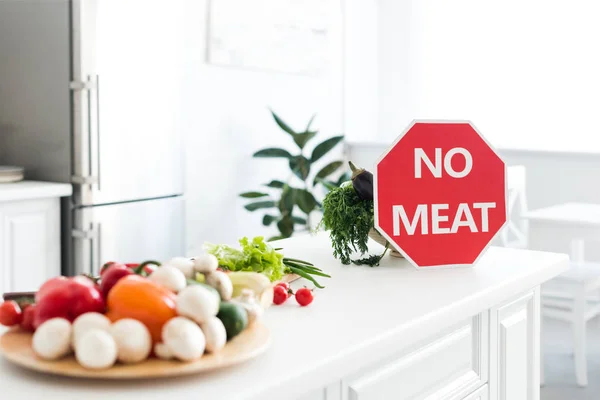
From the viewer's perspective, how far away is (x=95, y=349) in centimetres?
87

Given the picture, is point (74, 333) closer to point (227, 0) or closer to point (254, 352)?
point (254, 352)

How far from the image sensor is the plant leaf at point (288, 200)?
4297mm

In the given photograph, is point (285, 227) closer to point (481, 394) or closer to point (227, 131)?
point (227, 131)

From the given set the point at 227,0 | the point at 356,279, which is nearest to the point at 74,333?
the point at 356,279

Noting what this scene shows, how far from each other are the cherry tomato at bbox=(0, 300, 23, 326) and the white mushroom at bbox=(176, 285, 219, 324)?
0.25 m

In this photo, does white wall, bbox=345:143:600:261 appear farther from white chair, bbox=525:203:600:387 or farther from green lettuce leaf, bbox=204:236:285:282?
green lettuce leaf, bbox=204:236:285:282

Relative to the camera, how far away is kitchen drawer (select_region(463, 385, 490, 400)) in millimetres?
1474

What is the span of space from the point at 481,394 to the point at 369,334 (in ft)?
1.59

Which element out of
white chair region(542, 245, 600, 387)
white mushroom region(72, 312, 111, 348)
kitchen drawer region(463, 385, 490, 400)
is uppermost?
white mushroom region(72, 312, 111, 348)

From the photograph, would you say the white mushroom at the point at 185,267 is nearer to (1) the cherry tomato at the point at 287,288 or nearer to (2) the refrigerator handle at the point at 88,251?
(1) the cherry tomato at the point at 287,288

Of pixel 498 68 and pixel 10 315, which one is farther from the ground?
pixel 498 68

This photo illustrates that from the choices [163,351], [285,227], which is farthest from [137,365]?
[285,227]

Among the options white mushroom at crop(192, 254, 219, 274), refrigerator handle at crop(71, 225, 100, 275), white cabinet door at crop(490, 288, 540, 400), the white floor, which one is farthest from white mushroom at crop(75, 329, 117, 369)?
the white floor

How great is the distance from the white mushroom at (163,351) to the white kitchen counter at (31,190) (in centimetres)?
213
